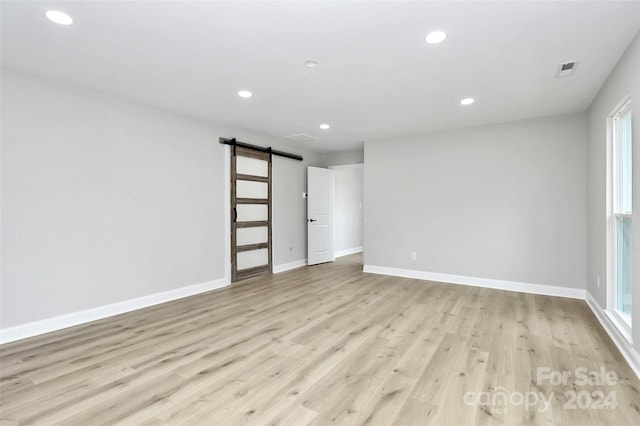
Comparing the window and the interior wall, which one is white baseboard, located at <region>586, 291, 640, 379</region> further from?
the interior wall

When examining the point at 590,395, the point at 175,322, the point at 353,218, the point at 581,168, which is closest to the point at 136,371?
the point at 175,322

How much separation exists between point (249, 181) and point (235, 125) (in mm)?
966

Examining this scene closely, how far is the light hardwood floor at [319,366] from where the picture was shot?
178cm

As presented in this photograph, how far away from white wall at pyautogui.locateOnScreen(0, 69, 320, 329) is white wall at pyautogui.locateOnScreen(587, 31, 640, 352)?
468 cm

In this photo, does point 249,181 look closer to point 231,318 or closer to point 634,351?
point 231,318

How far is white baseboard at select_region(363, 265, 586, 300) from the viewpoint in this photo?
163 inches

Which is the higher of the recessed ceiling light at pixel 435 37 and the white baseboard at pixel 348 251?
the recessed ceiling light at pixel 435 37

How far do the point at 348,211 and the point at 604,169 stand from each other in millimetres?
5718

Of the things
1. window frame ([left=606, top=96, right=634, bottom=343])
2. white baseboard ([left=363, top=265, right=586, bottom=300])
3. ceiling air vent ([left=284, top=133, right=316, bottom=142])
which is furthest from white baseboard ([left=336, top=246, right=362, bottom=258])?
window frame ([left=606, top=96, right=634, bottom=343])

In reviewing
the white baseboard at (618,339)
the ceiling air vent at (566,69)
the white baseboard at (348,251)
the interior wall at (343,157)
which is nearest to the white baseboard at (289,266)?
the white baseboard at (348,251)

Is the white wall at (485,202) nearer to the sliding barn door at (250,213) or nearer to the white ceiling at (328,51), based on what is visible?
the white ceiling at (328,51)

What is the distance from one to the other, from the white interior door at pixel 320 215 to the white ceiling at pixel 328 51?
270 cm

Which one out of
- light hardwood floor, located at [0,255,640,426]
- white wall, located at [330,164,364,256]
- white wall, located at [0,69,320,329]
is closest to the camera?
light hardwood floor, located at [0,255,640,426]

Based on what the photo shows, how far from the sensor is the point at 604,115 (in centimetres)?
313
